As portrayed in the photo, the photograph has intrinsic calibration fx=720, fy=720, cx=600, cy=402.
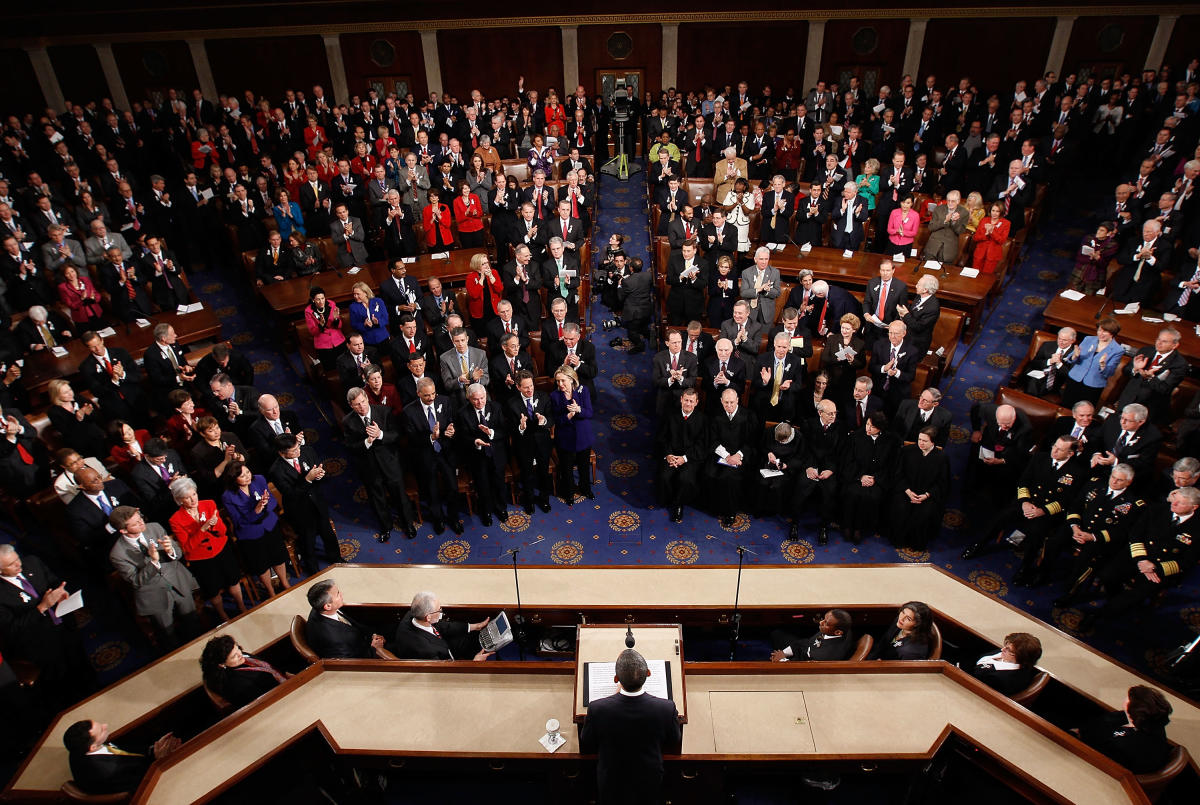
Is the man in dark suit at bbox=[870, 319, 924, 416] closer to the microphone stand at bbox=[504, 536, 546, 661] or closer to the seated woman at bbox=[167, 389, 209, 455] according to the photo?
the microphone stand at bbox=[504, 536, 546, 661]

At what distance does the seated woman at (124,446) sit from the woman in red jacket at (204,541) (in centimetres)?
87

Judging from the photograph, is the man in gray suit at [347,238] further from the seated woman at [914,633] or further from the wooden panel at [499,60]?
the wooden panel at [499,60]

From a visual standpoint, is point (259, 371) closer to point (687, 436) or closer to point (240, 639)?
point (240, 639)

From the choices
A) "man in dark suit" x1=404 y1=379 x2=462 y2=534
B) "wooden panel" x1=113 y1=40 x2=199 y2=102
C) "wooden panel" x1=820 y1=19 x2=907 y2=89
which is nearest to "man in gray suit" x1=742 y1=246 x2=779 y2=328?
"man in dark suit" x1=404 y1=379 x2=462 y2=534

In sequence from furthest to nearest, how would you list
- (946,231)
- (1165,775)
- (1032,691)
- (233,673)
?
1. (946,231)
2. (233,673)
3. (1032,691)
4. (1165,775)

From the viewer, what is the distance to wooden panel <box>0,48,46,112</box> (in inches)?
598

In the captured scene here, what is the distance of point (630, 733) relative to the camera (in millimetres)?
3521

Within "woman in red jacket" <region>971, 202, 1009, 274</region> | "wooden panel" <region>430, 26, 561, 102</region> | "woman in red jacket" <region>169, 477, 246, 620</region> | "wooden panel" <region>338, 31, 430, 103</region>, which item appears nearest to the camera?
"woman in red jacket" <region>169, 477, 246, 620</region>

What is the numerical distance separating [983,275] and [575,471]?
543cm

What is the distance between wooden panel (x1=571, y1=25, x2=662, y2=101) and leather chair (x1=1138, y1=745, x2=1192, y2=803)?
15933 millimetres

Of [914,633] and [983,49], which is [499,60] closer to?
[983,49]

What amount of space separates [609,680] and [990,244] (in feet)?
24.5

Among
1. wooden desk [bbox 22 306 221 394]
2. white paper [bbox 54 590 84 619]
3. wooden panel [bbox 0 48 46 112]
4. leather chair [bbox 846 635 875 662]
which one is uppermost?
wooden panel [bbox 0 48 46 112]

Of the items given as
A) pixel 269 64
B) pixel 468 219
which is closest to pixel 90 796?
pixel 468 219
